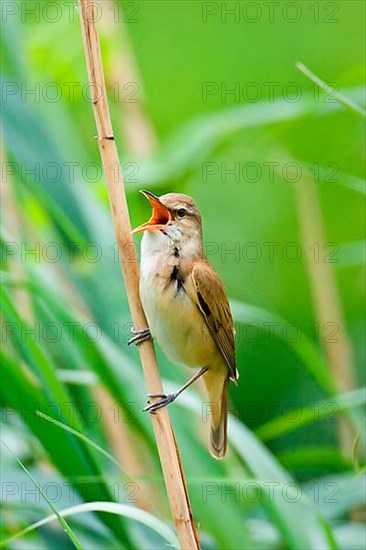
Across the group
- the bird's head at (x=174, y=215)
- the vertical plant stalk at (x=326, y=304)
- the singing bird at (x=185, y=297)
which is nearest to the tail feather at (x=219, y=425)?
the singing bird at (x=185, y=297)

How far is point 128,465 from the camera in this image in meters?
2.65

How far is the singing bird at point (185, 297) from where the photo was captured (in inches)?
85.9

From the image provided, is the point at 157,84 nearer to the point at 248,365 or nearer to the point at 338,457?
the point at 248,365

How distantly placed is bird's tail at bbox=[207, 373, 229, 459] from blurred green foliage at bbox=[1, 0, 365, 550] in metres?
0.05

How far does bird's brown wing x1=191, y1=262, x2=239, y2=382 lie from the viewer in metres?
2.28

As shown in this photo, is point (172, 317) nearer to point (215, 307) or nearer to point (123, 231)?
point (215, 307)

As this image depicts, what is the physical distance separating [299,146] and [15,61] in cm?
142

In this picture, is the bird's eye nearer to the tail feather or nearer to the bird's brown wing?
the bird's brown wing

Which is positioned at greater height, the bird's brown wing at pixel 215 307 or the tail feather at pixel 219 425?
the bird's brown wing at pixel 215 307

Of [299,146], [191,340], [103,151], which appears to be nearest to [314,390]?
[299,146]

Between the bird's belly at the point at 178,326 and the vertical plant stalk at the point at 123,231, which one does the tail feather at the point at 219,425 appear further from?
the vertical plant stalk at the point at 123,231

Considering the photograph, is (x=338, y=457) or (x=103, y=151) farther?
(x=338, y=457)

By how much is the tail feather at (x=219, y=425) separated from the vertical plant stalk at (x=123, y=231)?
1.72 feet

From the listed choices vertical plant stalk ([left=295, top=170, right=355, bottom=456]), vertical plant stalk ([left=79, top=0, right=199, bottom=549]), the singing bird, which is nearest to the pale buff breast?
the singing bird
